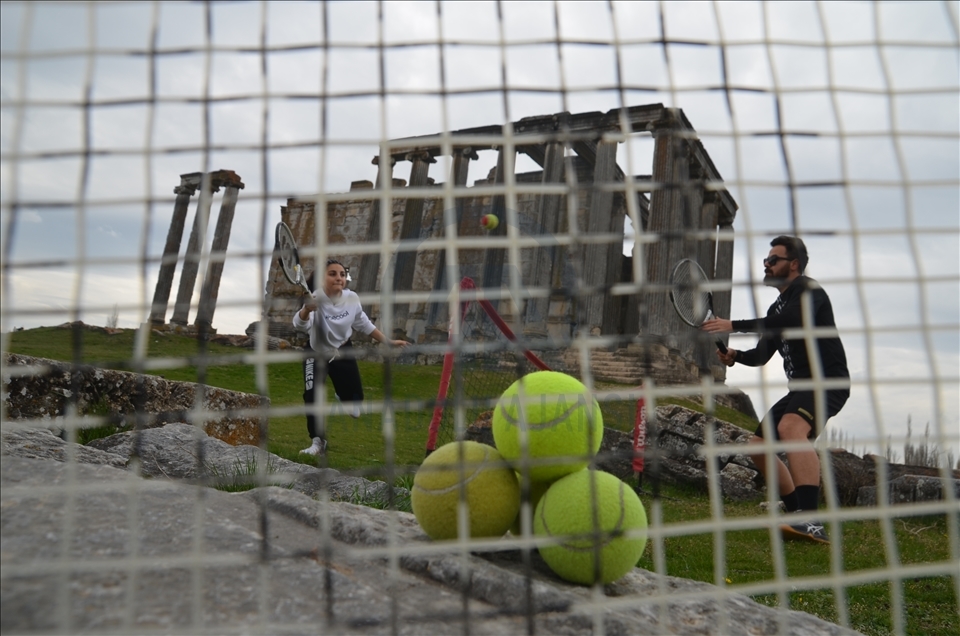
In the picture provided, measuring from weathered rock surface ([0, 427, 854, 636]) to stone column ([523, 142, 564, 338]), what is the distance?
21.1 m

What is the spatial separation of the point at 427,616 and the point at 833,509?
139 cm

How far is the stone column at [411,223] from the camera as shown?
27547 millimetres

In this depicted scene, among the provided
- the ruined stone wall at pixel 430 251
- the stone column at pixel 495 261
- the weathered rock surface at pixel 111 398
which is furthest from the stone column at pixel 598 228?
the weathered rock surface at pixel 111 398

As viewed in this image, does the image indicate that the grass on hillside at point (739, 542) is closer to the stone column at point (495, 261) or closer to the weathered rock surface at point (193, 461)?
the weathered rock surface at point (193, 461)

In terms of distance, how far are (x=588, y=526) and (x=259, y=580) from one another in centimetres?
111

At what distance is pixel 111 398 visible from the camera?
6602 mm

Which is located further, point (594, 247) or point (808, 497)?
point (594, 247)

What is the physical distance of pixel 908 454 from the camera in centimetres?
958

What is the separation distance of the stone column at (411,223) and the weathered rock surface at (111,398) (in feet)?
64.2

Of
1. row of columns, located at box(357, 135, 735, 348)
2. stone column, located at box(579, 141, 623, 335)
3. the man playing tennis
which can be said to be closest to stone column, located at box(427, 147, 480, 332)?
row of columns, located at box(357, 135, 735, 348)

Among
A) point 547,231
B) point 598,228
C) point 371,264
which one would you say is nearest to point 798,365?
point 598,228

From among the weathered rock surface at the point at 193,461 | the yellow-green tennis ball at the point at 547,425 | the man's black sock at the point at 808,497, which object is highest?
the yellow-green tennis ball at the point at 547,425

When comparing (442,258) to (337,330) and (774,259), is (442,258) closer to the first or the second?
(337,330)

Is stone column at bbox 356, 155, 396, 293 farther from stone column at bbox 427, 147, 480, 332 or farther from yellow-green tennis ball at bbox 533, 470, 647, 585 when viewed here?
yellow-green tennis ball at bbox 533, 470, 647, 585
